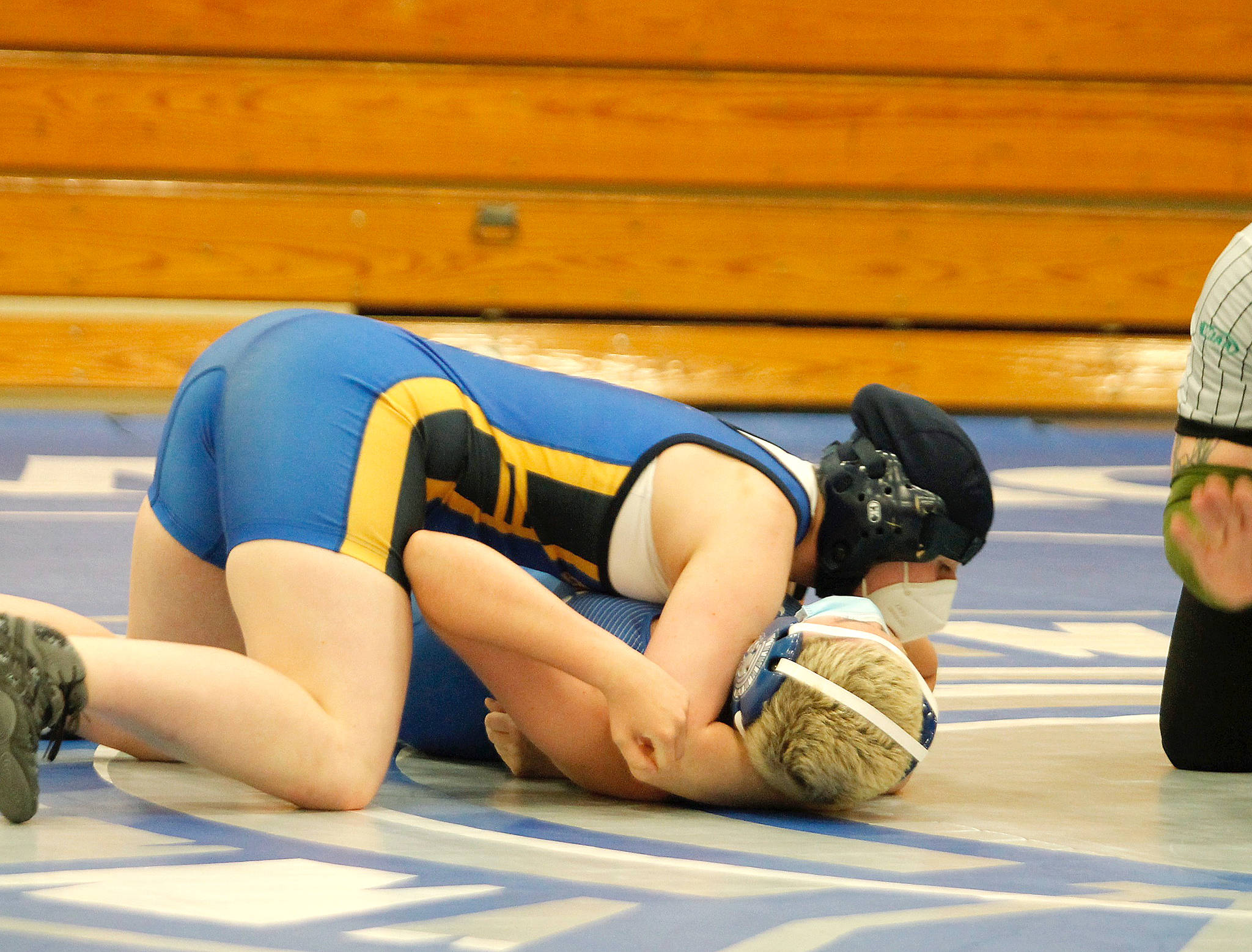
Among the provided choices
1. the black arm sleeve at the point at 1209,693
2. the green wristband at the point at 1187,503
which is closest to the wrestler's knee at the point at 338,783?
the green wristband at the point at 1187,503

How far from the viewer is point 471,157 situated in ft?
21.1

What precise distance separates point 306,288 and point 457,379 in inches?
178

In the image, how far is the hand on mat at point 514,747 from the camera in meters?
2.10

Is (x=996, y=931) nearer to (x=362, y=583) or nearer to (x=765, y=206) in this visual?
(x=362, y=583)

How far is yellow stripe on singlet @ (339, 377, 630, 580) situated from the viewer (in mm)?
1866

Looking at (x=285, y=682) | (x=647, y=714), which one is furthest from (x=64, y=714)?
(x=647, y=714)

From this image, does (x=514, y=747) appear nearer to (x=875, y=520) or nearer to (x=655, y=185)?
(x=875, y=520)

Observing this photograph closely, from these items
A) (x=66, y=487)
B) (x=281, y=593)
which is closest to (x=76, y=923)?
(x=281, y=593)

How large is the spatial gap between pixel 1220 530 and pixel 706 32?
485 cm

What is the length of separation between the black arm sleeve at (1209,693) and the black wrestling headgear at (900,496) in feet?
1.52

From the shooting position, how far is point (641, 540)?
2.06m

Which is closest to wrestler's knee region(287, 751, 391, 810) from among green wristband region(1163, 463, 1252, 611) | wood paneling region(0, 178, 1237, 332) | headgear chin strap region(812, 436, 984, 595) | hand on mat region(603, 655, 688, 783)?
hand on mat region(603, 655, 688, 783)

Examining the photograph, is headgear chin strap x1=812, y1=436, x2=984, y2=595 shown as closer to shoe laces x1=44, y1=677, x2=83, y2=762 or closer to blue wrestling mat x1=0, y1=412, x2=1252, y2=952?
blue wrestling mat x1=0, y1=412, x2=1252, y2=952

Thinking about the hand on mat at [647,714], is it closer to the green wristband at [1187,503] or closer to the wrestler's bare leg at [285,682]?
the wrestler's bare leg at [285,682]
